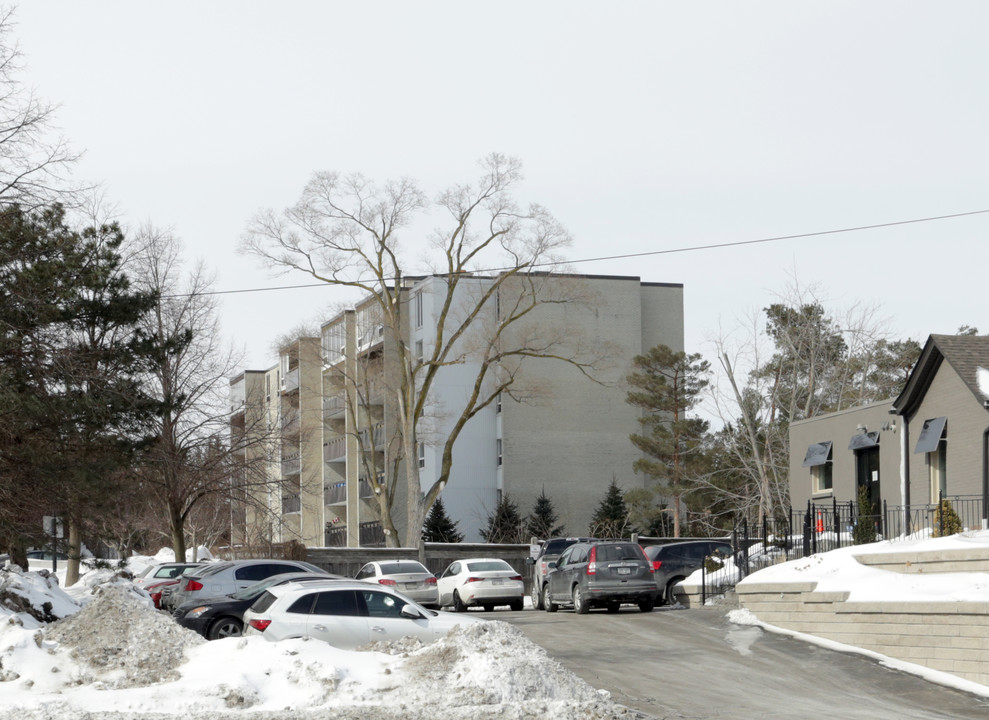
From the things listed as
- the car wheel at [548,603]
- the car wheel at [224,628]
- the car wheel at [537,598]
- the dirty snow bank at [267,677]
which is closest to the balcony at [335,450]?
the car wheel at [537,598]

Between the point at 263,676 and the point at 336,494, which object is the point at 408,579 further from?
the point at 336,494

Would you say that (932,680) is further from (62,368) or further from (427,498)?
(427,498)

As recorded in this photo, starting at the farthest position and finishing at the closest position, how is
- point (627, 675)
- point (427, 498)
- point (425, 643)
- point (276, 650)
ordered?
point (427, 498)
point (627, 675)
point (425, 643)
point (276, 650)

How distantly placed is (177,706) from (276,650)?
1.44 m

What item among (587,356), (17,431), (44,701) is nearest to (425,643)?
(44,701)

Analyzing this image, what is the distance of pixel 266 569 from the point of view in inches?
950

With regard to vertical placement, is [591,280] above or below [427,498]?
above

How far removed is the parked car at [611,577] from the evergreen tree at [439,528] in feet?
→ 97.2

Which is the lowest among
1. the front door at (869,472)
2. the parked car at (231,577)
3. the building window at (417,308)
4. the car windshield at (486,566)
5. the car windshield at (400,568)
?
the car windshield at (486,566)

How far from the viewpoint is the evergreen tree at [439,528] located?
57.2 metres

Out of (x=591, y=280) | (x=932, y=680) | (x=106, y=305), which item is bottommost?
(x=932, y=680)

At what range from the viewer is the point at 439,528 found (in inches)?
2261

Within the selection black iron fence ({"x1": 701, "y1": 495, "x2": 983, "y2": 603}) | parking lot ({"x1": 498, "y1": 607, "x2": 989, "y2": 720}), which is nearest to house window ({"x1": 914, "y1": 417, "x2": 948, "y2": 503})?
black iron fence ({"x1": 701, "y1": 495, "x2": 983, "y2": 603})

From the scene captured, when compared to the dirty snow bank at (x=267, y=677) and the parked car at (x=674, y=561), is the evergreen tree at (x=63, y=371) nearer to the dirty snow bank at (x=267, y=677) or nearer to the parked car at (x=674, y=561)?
the dirty snow bank at (x=267, y=677)
